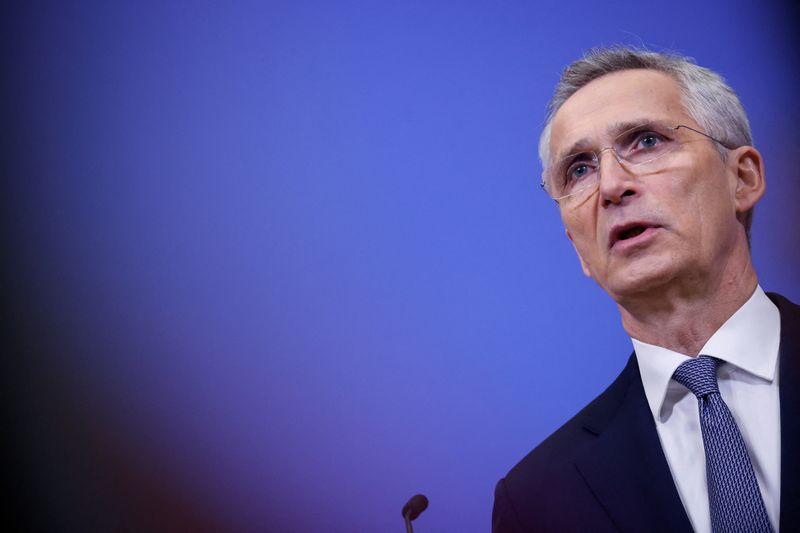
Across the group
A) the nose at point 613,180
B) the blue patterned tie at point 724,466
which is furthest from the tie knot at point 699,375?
the nose at point 613,180

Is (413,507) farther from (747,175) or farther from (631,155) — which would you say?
(747,175)

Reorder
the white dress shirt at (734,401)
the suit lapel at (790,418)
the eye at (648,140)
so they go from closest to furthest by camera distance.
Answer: the suit lapel at (790,418) < the white dress shirt at (734,401) < the eye at (648,140)

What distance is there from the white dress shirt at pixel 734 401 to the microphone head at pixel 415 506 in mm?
480

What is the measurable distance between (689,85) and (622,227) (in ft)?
1.30

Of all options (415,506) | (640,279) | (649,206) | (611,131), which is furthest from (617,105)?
(415,506)

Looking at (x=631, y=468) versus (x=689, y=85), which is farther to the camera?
(x=689, y=85)

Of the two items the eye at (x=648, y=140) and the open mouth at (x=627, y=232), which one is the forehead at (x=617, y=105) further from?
the open mouth at (x=627, y=232)

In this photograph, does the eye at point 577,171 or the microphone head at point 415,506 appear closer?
the microphone head at point 415,506

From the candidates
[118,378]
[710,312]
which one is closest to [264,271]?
[118,378]

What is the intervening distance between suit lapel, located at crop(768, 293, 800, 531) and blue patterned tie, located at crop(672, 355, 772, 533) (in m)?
0.03

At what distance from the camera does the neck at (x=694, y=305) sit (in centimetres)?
128

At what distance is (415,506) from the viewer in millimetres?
1331

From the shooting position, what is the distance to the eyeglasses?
134 centimetres

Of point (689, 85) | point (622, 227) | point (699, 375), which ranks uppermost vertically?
point (689, 85)
